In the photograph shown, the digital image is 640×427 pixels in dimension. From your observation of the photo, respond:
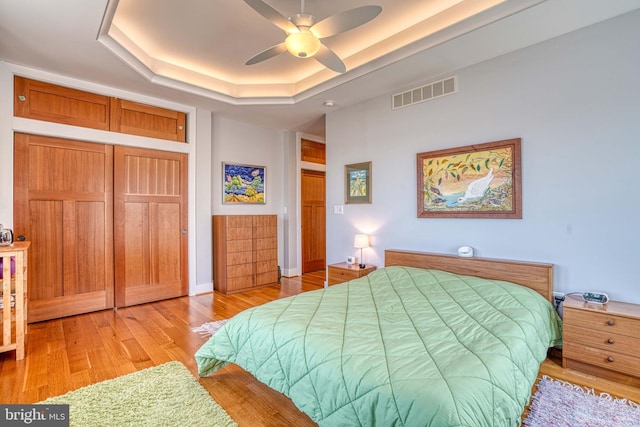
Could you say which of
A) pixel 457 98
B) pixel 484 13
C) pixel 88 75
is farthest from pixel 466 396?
pixel 88 75

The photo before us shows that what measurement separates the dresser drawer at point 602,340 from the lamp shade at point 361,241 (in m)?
2.07

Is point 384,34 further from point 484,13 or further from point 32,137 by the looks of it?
point 32,137

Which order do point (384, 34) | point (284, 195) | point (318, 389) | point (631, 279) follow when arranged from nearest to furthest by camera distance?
point (318, 389) → point (631, 279) → point (384, 34) → point (284, 195)

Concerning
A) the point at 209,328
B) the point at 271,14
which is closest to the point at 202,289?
the point at 209,328

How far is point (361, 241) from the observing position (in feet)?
12.6

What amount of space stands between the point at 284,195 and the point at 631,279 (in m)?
4.54

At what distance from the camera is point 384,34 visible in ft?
10.2

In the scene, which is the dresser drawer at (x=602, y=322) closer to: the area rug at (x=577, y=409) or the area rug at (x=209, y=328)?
the area rug at (x=577, y=409)

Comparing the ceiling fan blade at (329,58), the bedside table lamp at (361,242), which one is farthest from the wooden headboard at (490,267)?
the ceiling fan blade at (329,58)

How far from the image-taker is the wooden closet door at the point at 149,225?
378 cm

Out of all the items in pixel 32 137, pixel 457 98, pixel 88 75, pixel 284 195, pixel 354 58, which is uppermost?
pixel 354 58

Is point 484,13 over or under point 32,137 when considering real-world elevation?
over

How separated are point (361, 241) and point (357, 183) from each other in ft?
2.65

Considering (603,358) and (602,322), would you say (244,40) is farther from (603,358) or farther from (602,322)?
(603,358)
